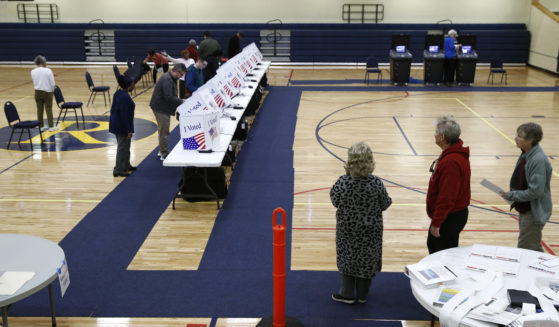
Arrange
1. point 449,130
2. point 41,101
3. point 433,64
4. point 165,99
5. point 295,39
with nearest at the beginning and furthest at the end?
point 449,130
point 165,99
point 41,101
point 433,64
point 295,39

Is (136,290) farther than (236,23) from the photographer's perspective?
No

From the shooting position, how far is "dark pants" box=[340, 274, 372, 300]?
16.7ft

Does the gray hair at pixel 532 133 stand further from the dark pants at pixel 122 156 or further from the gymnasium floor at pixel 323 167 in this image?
the dark pants at pixel 122 156

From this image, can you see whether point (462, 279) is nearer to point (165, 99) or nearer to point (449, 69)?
point (165, 99)

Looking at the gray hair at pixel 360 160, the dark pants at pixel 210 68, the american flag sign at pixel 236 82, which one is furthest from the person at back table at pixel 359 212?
the dark pants at pixel 210 68

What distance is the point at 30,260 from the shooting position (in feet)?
14.6

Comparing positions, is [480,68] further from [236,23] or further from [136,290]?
[136,290]

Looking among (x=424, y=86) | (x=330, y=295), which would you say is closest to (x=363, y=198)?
(x=330, y=295)

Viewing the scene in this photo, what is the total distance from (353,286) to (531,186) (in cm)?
179

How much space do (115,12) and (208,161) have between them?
744 inches

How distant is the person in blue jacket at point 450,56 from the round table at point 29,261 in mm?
15437

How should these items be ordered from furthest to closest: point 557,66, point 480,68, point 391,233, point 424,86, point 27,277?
point 480,68 < point 557,66 < point 424,86 < point 391,233 < point 27,277

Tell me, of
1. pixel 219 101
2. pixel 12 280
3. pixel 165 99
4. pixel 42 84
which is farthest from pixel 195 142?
pixel 42 84

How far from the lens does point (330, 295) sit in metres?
5.35
